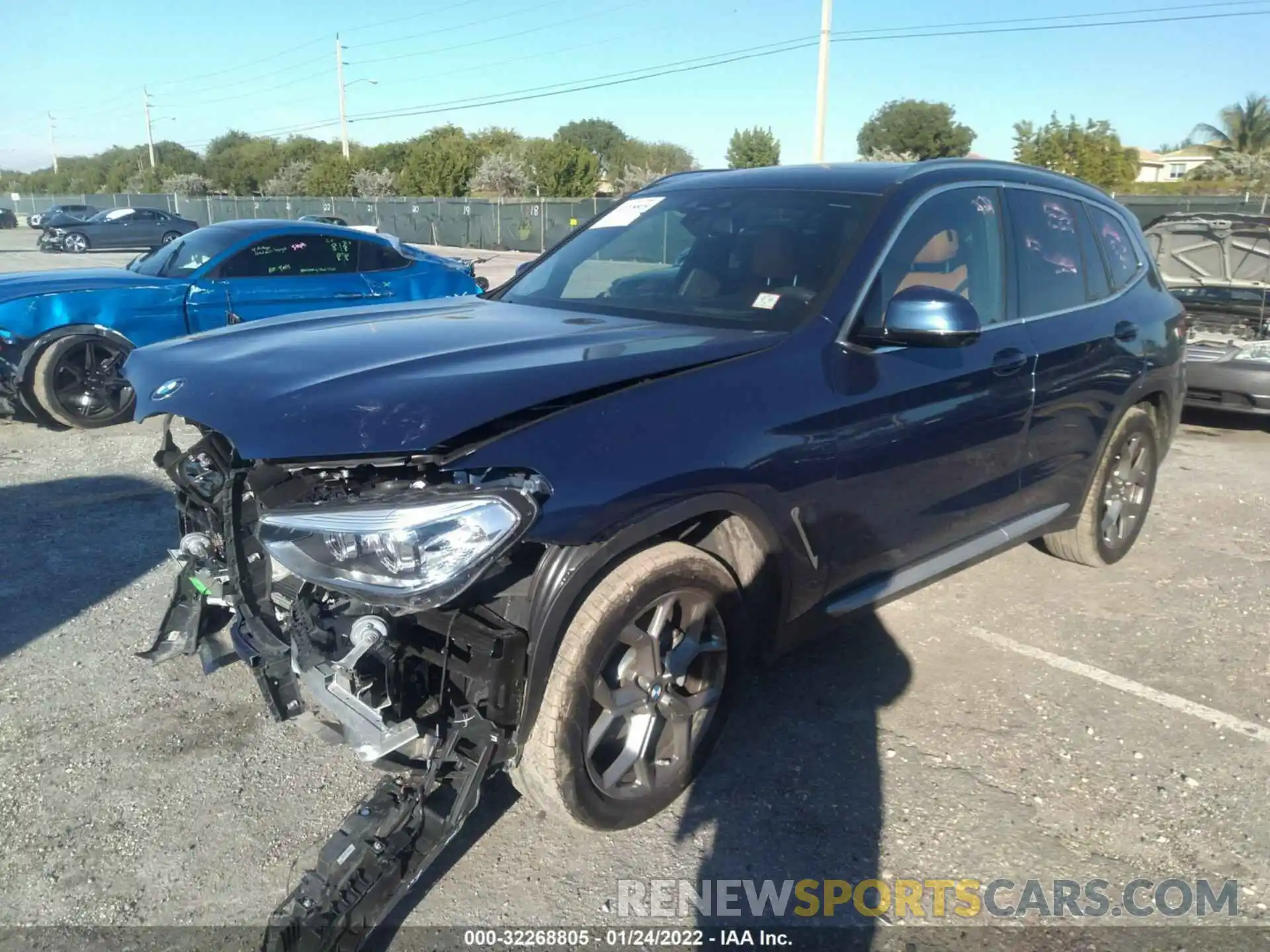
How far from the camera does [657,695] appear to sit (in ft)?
9.22

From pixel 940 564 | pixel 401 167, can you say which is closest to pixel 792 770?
pixel 940 564

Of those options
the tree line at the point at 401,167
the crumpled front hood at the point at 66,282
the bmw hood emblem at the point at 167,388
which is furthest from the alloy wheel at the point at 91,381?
the tree line at the point at 401,167

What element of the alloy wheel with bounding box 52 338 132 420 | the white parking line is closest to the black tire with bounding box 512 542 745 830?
the white parking line

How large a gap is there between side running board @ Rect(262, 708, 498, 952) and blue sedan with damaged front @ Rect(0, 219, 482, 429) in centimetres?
610

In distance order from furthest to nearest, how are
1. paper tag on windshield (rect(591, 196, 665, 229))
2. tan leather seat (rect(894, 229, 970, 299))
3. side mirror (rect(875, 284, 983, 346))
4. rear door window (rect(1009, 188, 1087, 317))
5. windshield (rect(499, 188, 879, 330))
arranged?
paper tag on windshield (rect(591, 196, 665, 229))
rear door window (rect(1009, 188, 1087, 317))
tan leather seat (rect(894, 229, 970, 299))
windshield (rect(499, 188, 879, 330))
side mirror (rect(875, 284, 983, 346))

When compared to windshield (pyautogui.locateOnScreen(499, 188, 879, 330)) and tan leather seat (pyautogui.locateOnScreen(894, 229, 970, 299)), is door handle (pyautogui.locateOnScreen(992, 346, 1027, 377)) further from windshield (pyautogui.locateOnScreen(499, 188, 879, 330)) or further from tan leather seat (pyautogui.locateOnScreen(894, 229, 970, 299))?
windshield (pyautogui.locateOnScreen(499, 188, 879, 330))

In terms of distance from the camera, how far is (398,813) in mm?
2363

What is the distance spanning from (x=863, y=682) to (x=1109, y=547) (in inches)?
81.5

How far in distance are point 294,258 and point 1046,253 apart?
262 inches

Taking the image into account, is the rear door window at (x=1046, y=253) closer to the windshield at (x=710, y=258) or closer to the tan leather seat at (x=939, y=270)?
the tan leather seat at (x=939, y=270)

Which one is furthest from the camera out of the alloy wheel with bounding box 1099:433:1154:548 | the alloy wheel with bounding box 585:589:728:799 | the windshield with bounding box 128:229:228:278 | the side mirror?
the windshield with bounding box 128:229:228:278

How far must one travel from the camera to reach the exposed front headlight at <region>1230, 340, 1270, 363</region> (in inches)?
311

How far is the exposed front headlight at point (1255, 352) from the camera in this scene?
311 inches

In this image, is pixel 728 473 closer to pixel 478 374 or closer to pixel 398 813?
pixel 478 374
